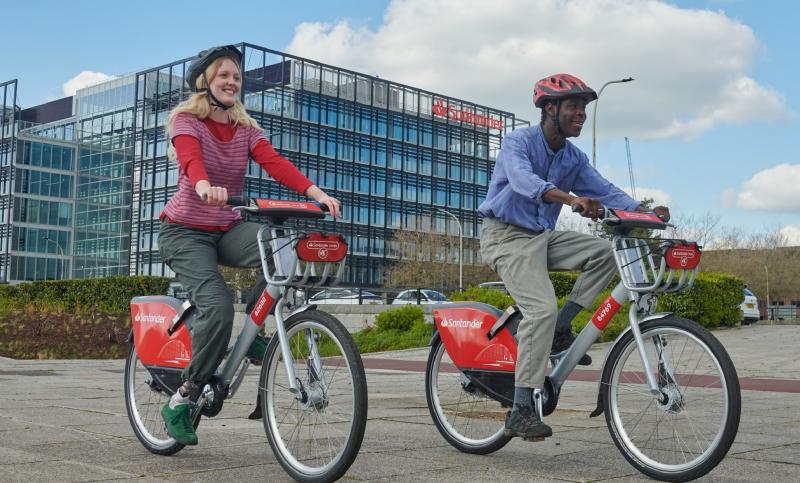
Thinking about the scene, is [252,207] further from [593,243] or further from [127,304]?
[127,304]

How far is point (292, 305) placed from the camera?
4.45m

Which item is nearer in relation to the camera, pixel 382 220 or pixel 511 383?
pixel 511 383

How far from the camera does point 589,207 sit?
449cm

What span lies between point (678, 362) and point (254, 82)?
215 ft

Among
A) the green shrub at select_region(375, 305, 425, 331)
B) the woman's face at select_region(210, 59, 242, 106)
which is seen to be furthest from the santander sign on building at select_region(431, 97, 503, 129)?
the woman's face at select_region(210, 59, 242, 106)

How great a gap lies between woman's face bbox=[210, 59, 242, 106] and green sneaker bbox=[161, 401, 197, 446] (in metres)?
1.54

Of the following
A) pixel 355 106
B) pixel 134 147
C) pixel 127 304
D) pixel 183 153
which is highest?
pixel 355 106

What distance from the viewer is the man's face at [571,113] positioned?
4941 millimetres

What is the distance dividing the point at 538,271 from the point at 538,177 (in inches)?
18.7

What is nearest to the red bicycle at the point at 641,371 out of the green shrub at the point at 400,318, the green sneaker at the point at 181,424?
the green sneaker at the point at 181,424

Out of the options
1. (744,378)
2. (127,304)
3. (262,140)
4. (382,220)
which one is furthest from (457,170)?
(262,140)

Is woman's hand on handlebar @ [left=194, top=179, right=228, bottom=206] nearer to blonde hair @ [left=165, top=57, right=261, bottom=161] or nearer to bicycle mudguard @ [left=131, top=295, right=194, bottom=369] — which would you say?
blonde hair @ [left=165, top=57, right=261, bottom=161]

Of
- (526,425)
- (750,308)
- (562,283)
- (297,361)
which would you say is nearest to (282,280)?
(297,361)

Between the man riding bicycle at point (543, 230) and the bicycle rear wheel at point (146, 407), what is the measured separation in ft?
5.97
